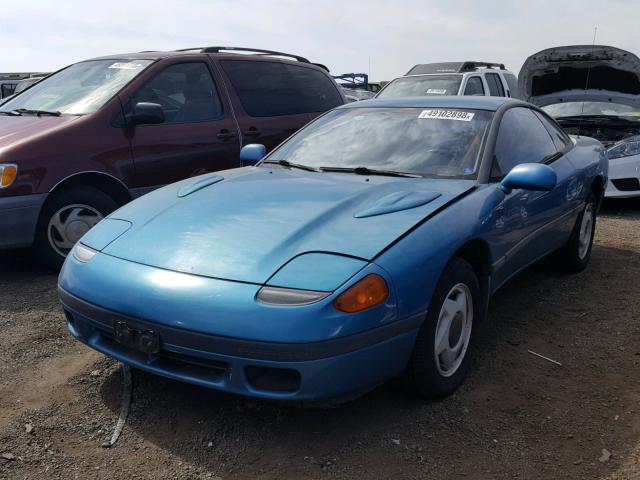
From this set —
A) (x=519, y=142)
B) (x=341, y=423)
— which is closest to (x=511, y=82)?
(x=519, y=142)

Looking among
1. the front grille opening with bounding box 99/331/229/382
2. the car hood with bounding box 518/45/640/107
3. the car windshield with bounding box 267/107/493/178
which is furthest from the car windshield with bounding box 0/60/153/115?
the car hood with bounding box 518/45/640/107

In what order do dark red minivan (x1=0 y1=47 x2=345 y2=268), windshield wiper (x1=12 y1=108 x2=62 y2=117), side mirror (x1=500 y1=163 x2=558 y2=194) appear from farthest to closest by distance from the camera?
windshield wiper (x1=12 y1=108 x2=62 y2=117)
dark red minivan (x1=0 y1=47 x2=345 y2=268)
side mirror (x1=500 y1=163 x2=558 y2=194)

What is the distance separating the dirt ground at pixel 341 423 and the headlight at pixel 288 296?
0.61m

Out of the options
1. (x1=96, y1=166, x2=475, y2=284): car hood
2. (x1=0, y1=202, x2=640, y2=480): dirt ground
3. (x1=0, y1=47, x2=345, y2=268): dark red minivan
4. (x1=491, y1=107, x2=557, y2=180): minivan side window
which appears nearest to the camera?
(x1=0, y1=202, x2=640, y2=480): dirt ground

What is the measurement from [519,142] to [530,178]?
739mm

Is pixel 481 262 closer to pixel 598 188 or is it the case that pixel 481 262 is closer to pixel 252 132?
pixel 598 188

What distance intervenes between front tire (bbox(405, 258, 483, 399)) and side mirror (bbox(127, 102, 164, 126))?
2.91 meters

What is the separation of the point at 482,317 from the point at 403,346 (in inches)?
31.3

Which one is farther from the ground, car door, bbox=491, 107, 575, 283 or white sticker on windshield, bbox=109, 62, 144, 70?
white sticker on windshield, bbox=109, 62, 144, 70

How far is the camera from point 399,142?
3.64m

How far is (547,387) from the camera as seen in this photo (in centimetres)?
308

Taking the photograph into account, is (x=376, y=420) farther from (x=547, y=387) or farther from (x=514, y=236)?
(x=514, y=236)

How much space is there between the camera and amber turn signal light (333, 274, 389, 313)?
2.35 meters

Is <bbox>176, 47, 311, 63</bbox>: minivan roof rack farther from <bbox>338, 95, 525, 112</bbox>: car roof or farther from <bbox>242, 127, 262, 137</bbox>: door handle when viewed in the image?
<bbox>338, 95, 525, 112</bbox>: car roof
